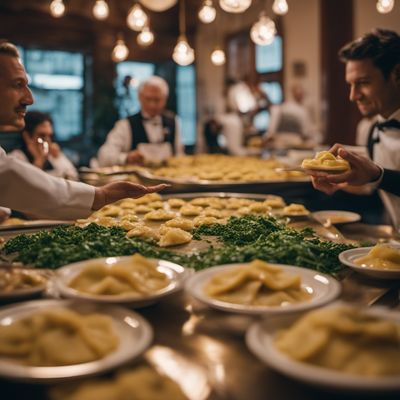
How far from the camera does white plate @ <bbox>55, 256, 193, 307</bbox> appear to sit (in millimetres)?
1423

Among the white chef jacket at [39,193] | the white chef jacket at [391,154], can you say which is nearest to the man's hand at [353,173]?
the white chef jacket at [391,154]

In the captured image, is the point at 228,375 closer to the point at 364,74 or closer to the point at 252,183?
the point at 364,74

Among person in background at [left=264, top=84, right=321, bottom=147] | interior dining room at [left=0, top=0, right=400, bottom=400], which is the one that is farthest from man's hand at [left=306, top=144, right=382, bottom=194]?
person in background at [left=264, top=84, right=321, bottom=147]

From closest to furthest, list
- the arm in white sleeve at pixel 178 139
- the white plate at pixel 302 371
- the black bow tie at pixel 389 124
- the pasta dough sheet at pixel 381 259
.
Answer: the white plate at pixel 302 371 → the pasta dough sheet at pixel 381 259 → the black bow tie at pixel 389 124 → the arm in white sleeve at pixel 178 139

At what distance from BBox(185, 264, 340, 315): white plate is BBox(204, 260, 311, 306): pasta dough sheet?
3 centimetres

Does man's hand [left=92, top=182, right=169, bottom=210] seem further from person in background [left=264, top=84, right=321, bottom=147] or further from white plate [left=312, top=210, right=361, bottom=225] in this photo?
person in background [left=264, top=84, right=321, bottom=147]

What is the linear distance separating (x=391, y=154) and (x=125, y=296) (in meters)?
2.76

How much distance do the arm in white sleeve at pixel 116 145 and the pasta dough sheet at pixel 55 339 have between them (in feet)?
16.9

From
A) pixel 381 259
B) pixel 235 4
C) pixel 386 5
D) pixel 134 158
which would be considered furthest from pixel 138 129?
pixel 381 259

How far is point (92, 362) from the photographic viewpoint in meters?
1.17

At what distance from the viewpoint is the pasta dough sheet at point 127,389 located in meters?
1.03

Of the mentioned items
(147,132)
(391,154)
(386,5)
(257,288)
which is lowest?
(257,288)

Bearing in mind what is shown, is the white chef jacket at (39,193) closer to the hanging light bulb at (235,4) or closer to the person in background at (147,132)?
the hanging light bulb at (235,4)

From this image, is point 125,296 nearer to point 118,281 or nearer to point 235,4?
point 118,281
